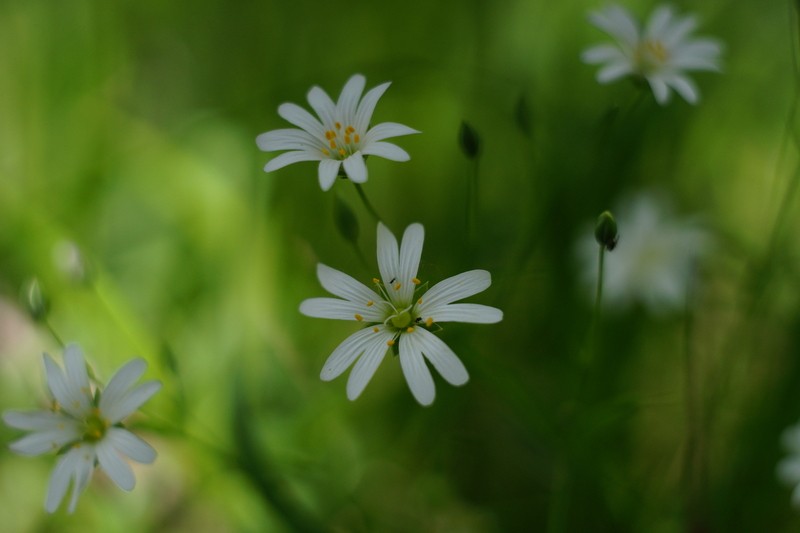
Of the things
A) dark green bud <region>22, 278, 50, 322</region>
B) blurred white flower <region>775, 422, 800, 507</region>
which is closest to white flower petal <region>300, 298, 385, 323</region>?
dark green bud <region>22, 278, 50, 322</region>

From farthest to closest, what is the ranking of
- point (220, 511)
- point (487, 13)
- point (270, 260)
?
1. point (487, 13)
2. point (270, 260)
3. point (220, 511)

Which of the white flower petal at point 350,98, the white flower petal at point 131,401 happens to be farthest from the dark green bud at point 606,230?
the white flower petal at point 131,401

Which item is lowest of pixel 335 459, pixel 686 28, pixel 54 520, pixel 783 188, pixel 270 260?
pixel 54 520

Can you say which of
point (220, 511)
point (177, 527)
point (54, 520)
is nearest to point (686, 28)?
point (220, 511)

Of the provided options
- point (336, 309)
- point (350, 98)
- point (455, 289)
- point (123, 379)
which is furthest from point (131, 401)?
point (350, 98)

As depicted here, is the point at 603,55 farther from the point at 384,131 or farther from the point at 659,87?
the point at 384,131

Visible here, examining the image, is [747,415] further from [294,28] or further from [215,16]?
[215,16]

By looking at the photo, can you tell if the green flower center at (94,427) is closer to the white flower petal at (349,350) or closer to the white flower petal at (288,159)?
the white flower petal at (349,350)
